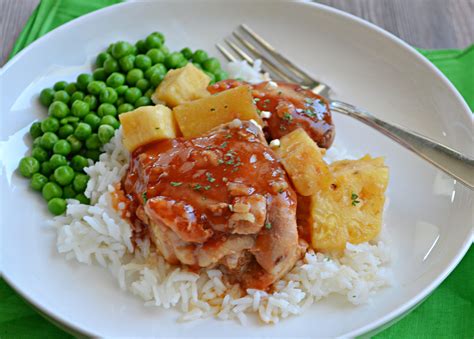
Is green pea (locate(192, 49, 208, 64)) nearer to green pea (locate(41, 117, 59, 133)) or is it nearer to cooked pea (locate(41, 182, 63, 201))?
green pea (locate(41, 117, 59, 133))

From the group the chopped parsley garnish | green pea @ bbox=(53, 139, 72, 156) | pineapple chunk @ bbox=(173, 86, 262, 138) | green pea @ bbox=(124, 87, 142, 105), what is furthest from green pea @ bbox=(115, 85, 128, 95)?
the chopped parsley garnish

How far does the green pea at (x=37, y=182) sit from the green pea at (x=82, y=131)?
1.64ft

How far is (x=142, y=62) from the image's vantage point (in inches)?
237

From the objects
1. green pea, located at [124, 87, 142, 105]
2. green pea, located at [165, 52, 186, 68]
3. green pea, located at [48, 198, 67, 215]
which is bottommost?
green pea, located at [48, 198, 67, 215]

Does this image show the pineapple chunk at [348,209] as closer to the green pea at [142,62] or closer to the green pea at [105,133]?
the green pea at [105,133]

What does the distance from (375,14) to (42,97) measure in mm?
4136

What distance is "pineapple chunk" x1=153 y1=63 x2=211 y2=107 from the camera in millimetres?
5477

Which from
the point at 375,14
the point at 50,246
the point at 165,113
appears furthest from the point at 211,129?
the point at 375,14

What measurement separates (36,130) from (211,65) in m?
1.77

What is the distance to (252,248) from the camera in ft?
14.4

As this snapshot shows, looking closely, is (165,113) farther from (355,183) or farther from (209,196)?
(355,183)

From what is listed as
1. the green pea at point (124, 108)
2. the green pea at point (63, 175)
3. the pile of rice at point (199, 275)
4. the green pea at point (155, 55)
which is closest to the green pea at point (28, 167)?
the green pea at point (63, 175)

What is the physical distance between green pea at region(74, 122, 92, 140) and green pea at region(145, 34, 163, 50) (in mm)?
1183

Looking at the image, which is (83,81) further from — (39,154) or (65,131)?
(39,154)
